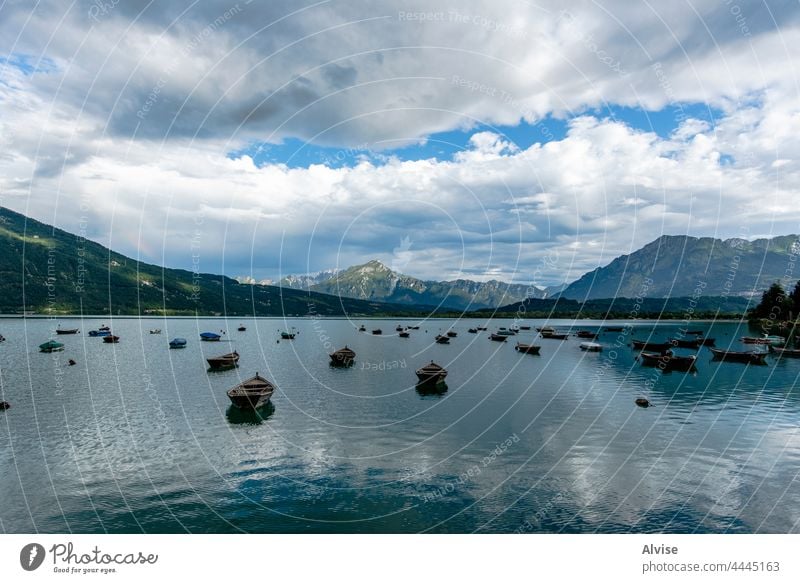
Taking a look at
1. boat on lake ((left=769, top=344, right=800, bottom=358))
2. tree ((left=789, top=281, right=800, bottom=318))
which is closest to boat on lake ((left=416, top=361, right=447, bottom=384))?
boat on lake ((left=769, top=344, right=800, bottom=358))

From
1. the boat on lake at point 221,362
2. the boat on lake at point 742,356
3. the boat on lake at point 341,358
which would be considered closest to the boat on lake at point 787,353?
the boat on lake at point 742,356

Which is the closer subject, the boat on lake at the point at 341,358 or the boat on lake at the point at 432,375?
the boat on lake at the point at 432,375

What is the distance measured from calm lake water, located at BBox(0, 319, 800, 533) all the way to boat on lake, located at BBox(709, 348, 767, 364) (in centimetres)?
3229

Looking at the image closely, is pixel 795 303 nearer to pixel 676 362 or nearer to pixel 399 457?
pixel 676 362

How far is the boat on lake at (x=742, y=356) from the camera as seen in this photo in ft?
343

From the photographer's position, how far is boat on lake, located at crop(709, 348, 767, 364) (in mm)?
104438

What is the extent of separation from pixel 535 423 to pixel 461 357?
74745mm

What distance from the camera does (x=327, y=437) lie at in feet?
147

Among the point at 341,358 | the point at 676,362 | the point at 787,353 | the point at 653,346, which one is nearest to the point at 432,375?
the point at 341,358

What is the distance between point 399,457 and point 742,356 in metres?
106

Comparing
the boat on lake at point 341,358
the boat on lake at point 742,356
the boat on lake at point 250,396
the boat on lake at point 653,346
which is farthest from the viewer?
the boat on lake at point 653,346

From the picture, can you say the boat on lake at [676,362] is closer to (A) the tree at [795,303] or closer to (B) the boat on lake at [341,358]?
(B) the boat on lake at [341,358]

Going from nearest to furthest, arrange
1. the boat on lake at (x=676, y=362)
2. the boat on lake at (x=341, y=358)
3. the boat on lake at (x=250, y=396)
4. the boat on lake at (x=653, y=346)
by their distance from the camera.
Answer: the boat on lake at (x=250, y=396) < the boat on lake at (x=676, y=362) < the boat on lake at (x=341, y=358) < the boat on lake at (x=653, y=346)

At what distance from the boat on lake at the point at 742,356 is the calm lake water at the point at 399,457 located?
106ft
